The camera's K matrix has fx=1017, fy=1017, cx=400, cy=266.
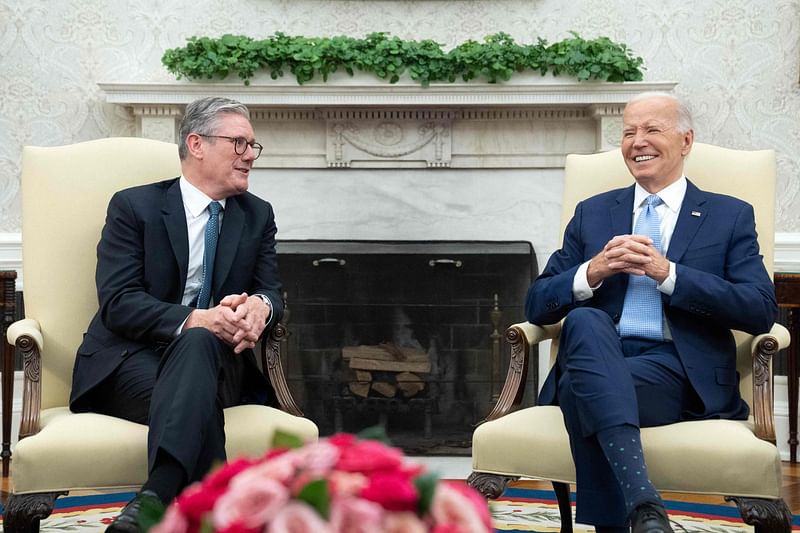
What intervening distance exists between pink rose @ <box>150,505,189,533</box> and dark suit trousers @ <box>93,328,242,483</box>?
3.95 ft

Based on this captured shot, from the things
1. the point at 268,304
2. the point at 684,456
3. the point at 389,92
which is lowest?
the point at 684,456

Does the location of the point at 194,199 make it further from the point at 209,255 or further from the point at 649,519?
the point at 649,519

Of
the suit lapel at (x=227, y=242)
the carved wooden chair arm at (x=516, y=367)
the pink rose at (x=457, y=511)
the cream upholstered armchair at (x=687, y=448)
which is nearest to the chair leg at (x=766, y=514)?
the cream upholstered armchair at (x=687, y=448)

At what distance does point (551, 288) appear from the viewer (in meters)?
2.60

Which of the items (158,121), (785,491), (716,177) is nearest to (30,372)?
(716,177)

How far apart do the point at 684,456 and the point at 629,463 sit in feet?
0.55

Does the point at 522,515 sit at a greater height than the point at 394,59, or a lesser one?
lesser

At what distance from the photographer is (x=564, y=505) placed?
2799 mm

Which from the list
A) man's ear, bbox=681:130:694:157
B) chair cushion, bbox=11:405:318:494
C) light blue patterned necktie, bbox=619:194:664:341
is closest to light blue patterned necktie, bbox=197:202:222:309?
chair cushion, bbox=11:405:318:494

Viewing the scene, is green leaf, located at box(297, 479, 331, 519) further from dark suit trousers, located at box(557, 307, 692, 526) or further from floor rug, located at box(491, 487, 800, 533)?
floor rug, located at box(491, 487, 800, 533)

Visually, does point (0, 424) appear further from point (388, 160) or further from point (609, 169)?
point (609, 169)

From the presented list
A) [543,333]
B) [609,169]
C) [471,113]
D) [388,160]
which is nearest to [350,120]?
[388,160]

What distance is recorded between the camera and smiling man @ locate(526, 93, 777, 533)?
2211 mm

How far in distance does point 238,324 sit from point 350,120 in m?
2.15
